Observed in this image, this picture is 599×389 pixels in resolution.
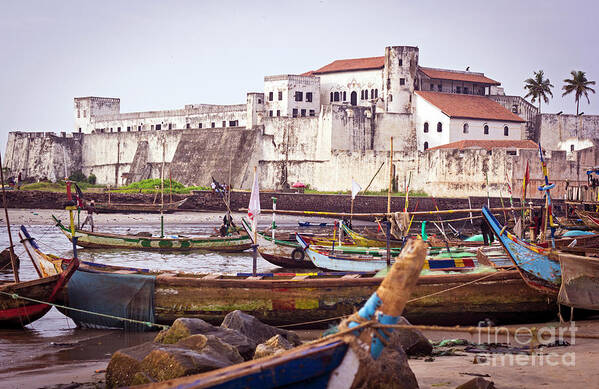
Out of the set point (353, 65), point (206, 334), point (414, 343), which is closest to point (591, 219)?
point (414, 343)

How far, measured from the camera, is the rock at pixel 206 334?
770 cm

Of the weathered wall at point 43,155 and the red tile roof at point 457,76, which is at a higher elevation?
the red tile roof at point 457,76

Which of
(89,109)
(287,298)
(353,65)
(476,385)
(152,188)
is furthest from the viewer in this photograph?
(89,109)

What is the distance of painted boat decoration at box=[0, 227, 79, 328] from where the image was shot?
407 inches

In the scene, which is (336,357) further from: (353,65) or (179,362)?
(353,65)

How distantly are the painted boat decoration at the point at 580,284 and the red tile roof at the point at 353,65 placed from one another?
4065 centimetres

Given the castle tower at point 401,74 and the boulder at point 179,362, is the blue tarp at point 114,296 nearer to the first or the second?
the boulder at point 179,362

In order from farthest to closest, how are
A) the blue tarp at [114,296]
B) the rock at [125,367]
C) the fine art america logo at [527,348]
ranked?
the blue tarp at [114,296] < the fine art america logo at [527,348] < the rock at [125,367]

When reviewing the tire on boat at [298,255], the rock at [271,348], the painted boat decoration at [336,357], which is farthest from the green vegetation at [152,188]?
the painted boat decoration at [336,357]

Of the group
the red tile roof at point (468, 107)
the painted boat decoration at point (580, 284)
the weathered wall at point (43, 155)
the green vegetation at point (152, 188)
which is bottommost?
the painted boat decoration at point (580, 284)

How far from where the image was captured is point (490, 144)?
43.2m

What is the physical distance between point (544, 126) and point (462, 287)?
145 feet

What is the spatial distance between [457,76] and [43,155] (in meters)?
32.4

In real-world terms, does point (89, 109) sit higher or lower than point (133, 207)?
higher
